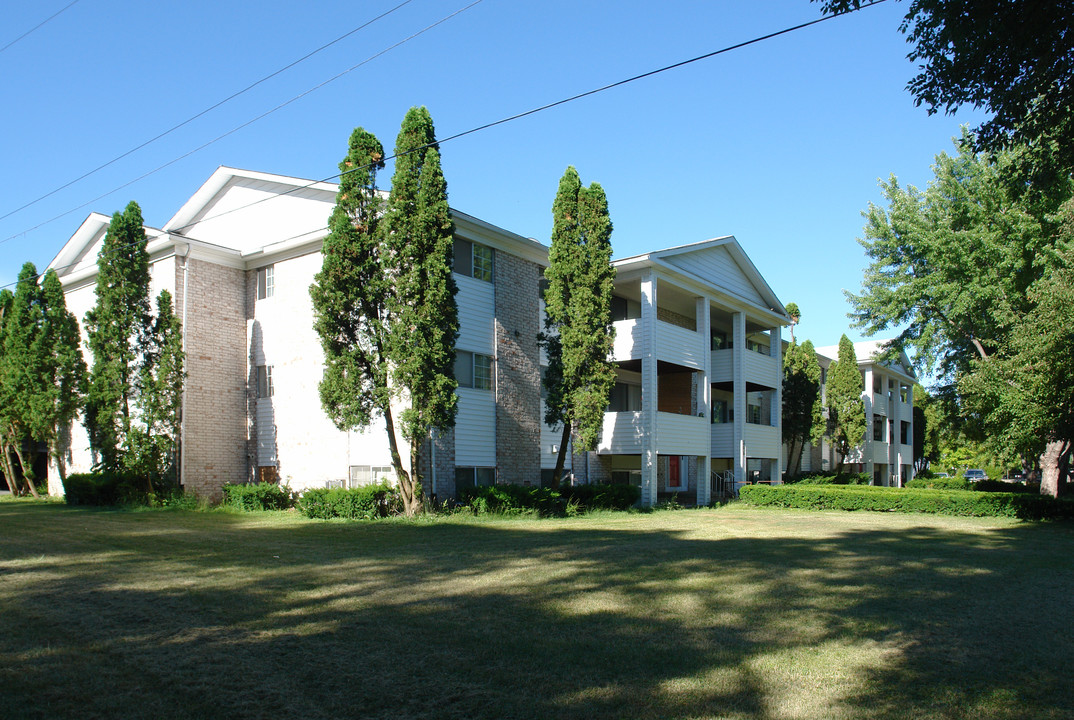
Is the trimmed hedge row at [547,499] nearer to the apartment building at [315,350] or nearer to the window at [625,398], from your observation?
the apartment building at [315,350]

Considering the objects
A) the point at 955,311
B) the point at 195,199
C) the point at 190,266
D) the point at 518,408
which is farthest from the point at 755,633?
the point at 195,199

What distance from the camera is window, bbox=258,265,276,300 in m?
23.7

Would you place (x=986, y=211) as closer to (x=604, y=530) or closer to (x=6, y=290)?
(x=604, y=530)

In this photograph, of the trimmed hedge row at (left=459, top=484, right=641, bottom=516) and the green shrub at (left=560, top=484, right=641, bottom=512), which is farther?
the green shrub at (left=560, top=484, right=641, bottom=512)

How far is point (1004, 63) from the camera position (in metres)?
8.03

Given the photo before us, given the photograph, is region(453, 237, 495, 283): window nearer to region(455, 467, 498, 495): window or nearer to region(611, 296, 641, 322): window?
region(455, 467, 498, 495): window

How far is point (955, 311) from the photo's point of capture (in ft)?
85.0

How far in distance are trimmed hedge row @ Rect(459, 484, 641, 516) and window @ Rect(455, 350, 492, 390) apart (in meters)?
3.20

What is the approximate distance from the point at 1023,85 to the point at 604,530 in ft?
37.6

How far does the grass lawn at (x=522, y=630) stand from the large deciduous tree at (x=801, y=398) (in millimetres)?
23942

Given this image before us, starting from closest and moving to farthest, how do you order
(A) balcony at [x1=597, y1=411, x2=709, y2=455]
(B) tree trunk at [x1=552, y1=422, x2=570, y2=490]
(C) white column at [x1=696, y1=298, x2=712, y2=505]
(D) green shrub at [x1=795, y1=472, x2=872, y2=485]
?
(B) tree trunk at [x1=552, y1=422, x2=570, y2=490] < (A) balcony at [x1=597, y1=411, x2=709, y2=455] < (C) white column at [x1=696, y1=298, x2=712, y2=505] < (D) green shrub at [x1=795, y1=472, x2=872, y2=485]

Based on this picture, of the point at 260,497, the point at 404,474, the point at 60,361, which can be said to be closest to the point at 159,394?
the point at 260,497

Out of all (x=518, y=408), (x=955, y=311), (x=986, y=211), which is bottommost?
(x=518, y=408)

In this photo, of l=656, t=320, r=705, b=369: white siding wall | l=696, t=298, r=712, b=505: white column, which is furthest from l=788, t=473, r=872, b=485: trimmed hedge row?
l=656, t=320, r=705, b=369: white siding wall
